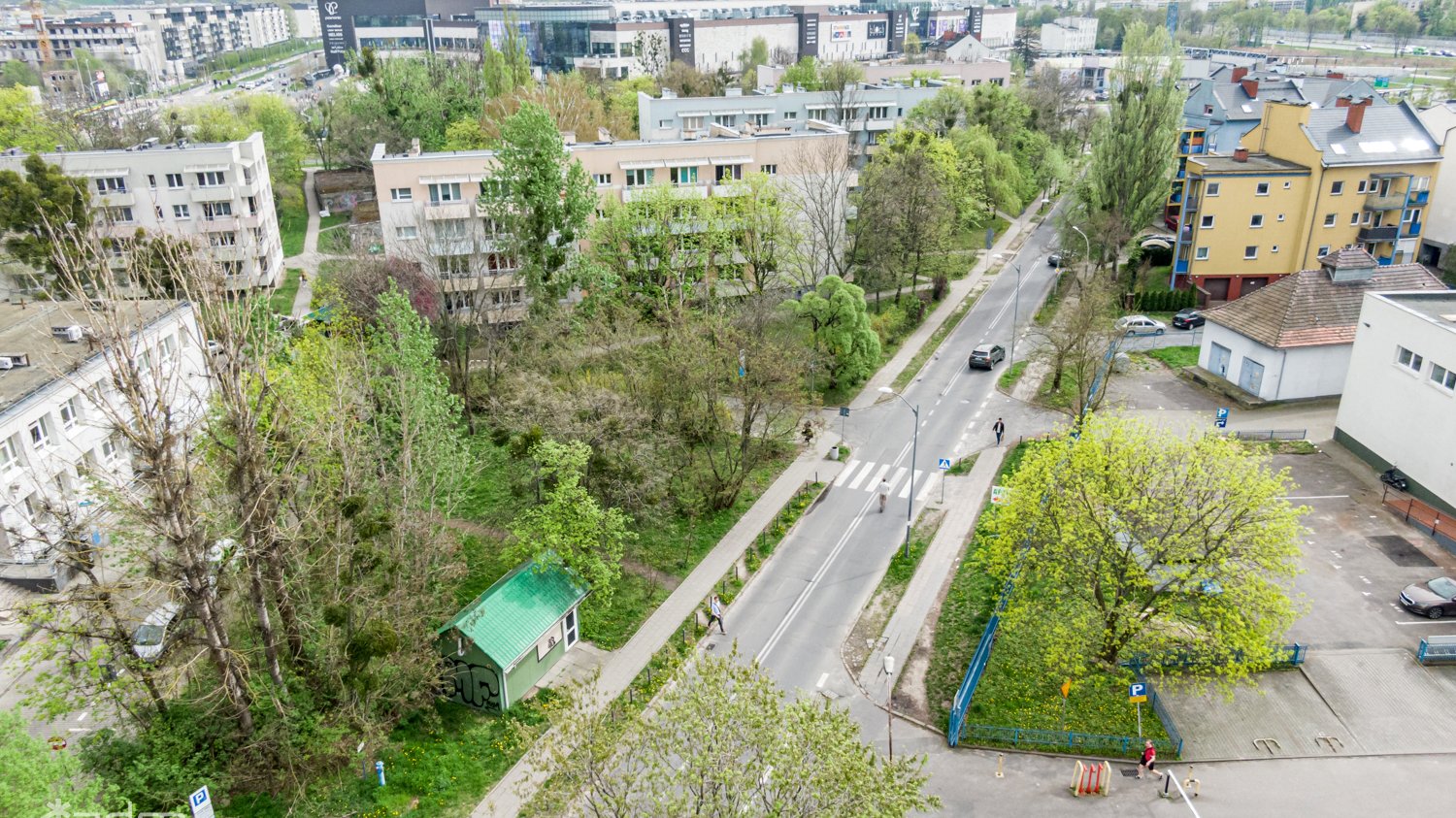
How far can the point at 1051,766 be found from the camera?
83.9 feet

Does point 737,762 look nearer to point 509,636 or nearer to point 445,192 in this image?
point 509,636

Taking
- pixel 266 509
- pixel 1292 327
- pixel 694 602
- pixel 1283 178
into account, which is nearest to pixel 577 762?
pixel 266 509

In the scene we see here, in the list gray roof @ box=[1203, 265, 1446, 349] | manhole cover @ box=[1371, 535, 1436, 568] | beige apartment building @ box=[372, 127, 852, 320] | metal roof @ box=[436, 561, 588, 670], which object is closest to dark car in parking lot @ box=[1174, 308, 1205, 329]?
gray roof @ box=[1203, 265, 1446, 349]

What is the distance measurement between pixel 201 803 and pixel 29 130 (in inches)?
2898

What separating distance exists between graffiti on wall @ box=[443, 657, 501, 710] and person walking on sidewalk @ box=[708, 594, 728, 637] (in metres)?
7.54

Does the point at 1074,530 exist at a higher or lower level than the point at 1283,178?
lower

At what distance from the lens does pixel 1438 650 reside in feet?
93.2

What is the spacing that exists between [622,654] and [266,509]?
40.6ft

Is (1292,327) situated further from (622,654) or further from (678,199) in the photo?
(622,654)

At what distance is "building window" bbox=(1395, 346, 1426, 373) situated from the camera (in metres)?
38.2

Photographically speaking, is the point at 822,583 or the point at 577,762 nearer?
the point at 577,762

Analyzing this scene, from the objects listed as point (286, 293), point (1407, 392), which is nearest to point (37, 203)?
point (286, 293)

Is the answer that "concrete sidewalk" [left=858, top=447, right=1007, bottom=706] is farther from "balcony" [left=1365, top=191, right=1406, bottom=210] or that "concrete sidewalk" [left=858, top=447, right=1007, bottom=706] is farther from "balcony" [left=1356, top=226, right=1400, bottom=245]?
"balcony" [left=1365, top=191, right=1406, bottom=210]

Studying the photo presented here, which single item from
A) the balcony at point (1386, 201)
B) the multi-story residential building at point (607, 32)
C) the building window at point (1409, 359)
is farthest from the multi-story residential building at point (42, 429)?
the multi-story residential building at point (607, 32)
